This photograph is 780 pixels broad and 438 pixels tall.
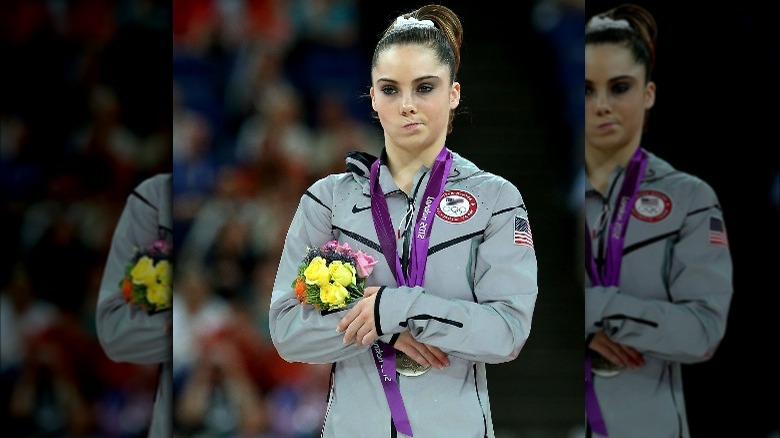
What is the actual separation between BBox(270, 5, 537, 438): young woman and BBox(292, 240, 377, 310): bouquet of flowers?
0.18 ft

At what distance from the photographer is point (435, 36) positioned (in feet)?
12.3

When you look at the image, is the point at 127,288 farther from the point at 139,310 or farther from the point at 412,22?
the point at 412,22

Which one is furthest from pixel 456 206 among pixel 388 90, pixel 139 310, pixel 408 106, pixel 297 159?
pixel 139 310

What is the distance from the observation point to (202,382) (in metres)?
4.25

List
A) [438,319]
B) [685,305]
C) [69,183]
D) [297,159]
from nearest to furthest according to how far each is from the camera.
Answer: [438,319] < [297,159] < [685,305] < [69,183]

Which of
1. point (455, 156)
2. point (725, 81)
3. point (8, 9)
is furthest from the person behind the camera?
point (8, 9)

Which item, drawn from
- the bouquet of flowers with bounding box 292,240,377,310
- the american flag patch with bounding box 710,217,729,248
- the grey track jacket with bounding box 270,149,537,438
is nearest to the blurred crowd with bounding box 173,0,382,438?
the grey track jacket with bounding box 270,149,537,438

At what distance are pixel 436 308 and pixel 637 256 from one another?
1409 millimetres

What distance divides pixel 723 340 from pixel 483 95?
1.57m

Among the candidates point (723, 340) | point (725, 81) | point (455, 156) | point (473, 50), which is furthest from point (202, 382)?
point (725, 81)

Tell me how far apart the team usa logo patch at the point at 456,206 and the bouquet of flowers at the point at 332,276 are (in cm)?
36

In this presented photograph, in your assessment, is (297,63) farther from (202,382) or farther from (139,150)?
(202,382)

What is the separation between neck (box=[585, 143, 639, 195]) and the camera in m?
4.52

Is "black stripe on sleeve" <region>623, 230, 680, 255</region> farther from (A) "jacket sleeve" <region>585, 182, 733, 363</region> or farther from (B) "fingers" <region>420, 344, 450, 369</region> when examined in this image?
(B) "fingers" <region>420, 344, 450, 369</region>
